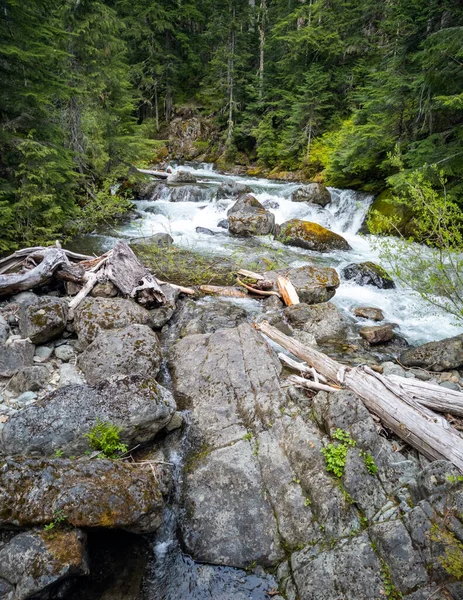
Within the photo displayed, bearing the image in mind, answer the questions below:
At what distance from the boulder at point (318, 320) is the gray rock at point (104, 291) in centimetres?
409

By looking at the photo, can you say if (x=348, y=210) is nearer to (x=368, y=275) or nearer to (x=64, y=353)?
(x=368, y=275)

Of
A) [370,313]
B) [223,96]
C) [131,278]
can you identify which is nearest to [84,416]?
[131,278]

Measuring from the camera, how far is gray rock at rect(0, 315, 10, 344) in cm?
556

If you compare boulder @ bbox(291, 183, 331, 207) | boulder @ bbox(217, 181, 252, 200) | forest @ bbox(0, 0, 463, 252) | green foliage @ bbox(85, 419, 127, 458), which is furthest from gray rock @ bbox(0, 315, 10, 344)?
boulder @ bbox(291, 183, 331, 207)

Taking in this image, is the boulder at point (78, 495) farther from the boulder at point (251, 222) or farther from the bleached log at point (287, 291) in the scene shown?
the boulder at point (251, 222)

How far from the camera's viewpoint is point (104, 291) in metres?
7.40

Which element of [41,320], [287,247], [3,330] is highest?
[41,320]

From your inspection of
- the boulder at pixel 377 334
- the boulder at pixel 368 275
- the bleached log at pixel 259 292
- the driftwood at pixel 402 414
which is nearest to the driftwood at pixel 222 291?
the bleached log at pixel 259 292

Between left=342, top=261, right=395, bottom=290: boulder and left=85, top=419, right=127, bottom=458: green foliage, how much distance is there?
8877 millimetres

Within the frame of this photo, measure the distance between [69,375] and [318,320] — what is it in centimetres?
535

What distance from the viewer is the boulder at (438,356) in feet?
21.1

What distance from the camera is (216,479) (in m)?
3.99

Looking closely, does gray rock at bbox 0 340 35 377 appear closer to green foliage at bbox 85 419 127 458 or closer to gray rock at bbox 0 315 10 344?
gray rock at bbox 0 315 10 344

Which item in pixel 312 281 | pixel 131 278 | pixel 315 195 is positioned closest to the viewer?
pixel 131 278
